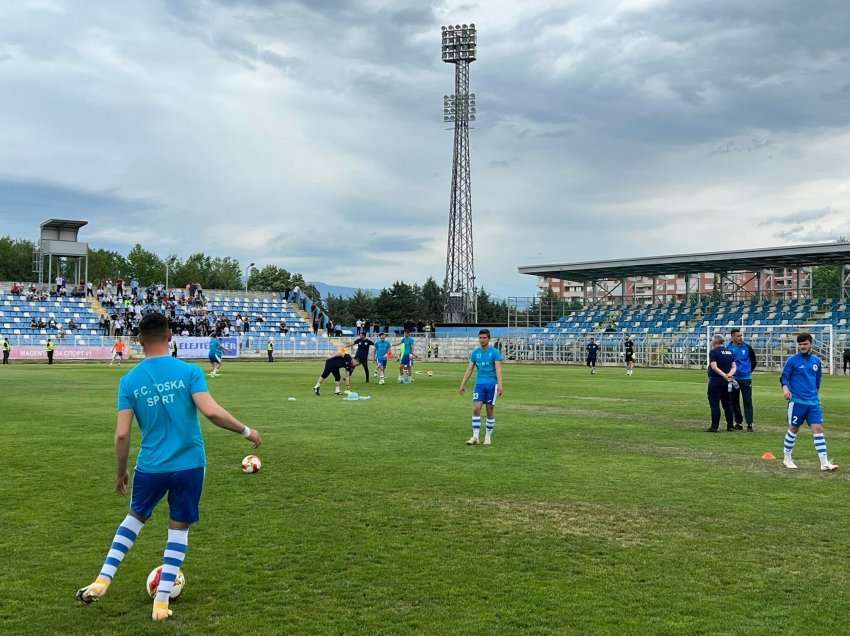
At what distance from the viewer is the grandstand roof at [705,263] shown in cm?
5269

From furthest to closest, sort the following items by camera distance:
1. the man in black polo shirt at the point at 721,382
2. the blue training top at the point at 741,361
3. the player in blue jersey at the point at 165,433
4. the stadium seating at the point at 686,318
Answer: the stadium seating at the point at 686,318
the blue training top at the point at 741,361
the man in black polo shirt at the point at 721,382
the player in blue jersey at the point at 165,433

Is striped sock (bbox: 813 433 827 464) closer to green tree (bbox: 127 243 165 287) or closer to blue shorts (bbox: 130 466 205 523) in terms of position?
blue shorts (bbox: 130 466 205 523)

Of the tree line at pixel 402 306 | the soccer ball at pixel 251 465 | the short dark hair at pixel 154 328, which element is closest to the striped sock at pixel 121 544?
the short dark hair at pixel 154 328

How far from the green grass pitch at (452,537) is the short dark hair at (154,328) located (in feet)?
6.69

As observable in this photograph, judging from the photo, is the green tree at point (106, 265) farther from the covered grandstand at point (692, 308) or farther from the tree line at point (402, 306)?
the covered grandstand at point (692, 308)

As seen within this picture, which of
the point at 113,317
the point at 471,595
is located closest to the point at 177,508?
the point at 471,595

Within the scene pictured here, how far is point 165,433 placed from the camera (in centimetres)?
571

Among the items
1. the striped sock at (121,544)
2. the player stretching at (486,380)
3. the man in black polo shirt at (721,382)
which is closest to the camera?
the striped sock at (121,544)

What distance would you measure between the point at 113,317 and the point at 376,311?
54907 millimetres

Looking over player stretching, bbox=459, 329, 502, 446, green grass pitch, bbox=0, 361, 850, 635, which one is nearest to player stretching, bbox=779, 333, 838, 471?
green grass pitch, bbox=0, 361, 850, 635

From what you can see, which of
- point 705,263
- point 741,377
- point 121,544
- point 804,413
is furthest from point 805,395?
point 705,263

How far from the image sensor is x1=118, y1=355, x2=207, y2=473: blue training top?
5.70 metres


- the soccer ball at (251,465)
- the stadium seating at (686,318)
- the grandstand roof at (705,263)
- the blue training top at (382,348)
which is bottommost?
the soccer ball at (251,465)

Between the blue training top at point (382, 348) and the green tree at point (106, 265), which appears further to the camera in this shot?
the green tree at point (106, 265)
